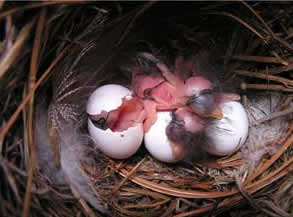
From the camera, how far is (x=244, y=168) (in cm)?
122

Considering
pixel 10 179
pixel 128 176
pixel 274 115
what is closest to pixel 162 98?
pixel 128 176

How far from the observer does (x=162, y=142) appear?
1134 millimetres

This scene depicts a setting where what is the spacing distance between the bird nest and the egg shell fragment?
0.16 ft

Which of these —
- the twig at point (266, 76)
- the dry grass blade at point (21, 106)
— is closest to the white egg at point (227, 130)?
the twig at point (266, 76)

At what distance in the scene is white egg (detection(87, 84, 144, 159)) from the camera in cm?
111

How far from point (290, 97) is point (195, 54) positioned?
0.32 m

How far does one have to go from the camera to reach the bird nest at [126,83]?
96 centimetres

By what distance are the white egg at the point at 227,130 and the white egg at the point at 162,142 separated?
89 millimetres

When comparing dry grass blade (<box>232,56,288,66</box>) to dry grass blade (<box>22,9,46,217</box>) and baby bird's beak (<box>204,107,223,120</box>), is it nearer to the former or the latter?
baby bird's beak (<box>204,107,223,120</box>)

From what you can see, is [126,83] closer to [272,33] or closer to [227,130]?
[227,130]

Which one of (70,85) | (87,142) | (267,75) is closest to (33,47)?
(70,85)

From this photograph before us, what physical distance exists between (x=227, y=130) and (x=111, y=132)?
331mm

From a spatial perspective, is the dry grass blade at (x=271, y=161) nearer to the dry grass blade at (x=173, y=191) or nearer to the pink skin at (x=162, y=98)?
the dry grass blade at (x=173, y=191)

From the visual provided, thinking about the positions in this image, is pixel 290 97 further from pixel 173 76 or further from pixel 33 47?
pixel 33 47
